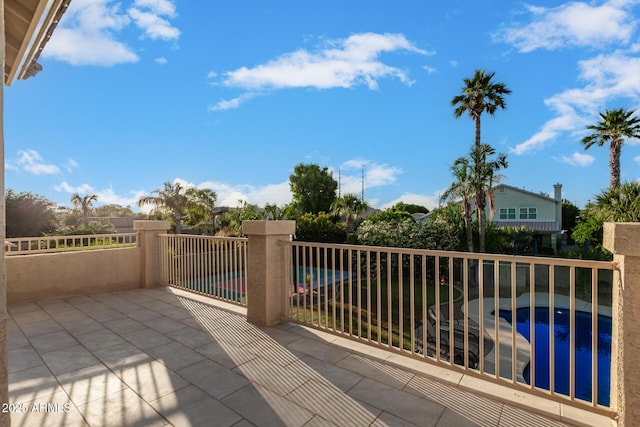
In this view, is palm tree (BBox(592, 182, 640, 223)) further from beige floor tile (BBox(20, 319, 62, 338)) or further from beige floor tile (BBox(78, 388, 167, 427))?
beige floor tile (BBox(20, 319, 62, 338))

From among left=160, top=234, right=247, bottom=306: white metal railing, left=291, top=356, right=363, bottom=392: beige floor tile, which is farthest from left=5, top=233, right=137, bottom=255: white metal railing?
left=291, top=356, right=363, bottom=392: beige floor tile

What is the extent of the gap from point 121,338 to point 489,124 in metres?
20.4

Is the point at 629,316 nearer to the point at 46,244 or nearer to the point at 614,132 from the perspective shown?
the point at 46,244

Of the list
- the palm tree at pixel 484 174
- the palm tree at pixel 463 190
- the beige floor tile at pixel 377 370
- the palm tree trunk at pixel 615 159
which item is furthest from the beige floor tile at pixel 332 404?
the palm tree trunk at pixel 615 159

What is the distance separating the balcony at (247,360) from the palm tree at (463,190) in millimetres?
14954

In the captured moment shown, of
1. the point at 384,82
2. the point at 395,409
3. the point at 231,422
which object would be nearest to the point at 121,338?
the point at 231,422

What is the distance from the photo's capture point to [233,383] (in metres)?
2.38

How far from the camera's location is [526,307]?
1106 centimetres

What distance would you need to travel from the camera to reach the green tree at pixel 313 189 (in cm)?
3369

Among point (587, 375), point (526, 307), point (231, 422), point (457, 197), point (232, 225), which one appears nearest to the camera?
point (231, 422)

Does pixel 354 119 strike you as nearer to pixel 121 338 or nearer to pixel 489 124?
pixel 489 124

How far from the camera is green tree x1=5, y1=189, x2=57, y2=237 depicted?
17.5 m

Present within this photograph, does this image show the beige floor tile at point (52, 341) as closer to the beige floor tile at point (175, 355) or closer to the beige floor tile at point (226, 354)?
the beige floor tile at point (175, 355)

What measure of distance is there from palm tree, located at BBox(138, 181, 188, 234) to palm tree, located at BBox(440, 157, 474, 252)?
17.3 m
